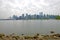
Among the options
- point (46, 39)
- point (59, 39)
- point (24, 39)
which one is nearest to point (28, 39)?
point (24, 39)

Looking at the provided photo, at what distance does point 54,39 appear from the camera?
27.9 m

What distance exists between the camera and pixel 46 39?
2805 cm

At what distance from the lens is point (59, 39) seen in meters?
28.0

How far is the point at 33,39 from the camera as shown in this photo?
28.0 meters

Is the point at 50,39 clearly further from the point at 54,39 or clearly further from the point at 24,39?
the point at 24,39

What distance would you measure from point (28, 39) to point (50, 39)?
3.65m

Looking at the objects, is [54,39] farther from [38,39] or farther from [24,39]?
[24,39]

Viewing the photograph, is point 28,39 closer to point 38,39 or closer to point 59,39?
point 38,39

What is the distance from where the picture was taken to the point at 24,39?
28391 mm

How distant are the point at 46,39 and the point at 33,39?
214cm

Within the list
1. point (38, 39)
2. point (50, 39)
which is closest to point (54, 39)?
point (50, 39)

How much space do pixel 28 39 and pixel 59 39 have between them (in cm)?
509

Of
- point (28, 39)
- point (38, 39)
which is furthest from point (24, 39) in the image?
point (38, 39)

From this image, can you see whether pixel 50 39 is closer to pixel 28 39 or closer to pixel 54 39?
pixel 54 39
